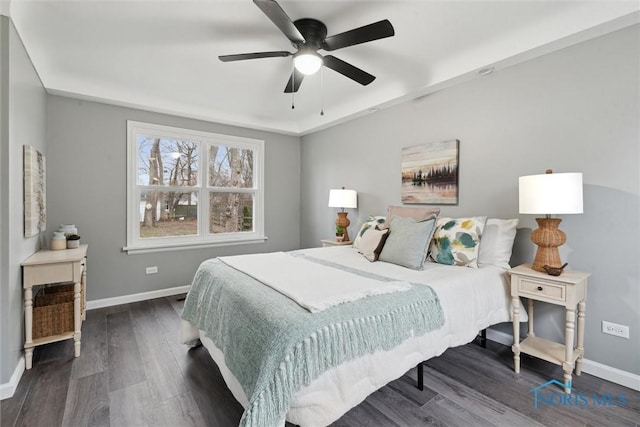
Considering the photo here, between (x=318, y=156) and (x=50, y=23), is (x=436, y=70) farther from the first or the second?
(x=50, y=23)

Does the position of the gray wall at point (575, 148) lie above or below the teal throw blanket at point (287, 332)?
above

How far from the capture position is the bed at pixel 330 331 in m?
1.27

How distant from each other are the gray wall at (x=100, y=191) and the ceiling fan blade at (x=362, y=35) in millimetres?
2748

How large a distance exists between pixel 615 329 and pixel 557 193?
109cm

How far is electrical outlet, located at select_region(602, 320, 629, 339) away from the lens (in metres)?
2.02

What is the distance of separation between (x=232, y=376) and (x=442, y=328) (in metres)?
1.29

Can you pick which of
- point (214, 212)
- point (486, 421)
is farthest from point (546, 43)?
point (214, 212)

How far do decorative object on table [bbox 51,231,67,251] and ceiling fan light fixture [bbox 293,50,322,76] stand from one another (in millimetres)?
2718

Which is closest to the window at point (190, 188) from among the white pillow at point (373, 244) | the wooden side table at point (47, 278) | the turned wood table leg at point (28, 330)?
the wooden side table at point (47, 278)

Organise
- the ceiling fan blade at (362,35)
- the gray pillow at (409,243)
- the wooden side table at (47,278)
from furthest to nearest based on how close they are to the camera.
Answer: the gray pillow at (409,243)
the wooden side table at (47,278)
the ceiling fan blade at (362,35)

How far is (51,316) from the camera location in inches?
91.0

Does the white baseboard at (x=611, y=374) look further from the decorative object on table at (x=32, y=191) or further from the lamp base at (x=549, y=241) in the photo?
the decorative object on table at (x=32, y=191)

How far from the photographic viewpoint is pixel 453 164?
2.98 m

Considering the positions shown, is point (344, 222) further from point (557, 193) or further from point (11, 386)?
point (11, 386)
